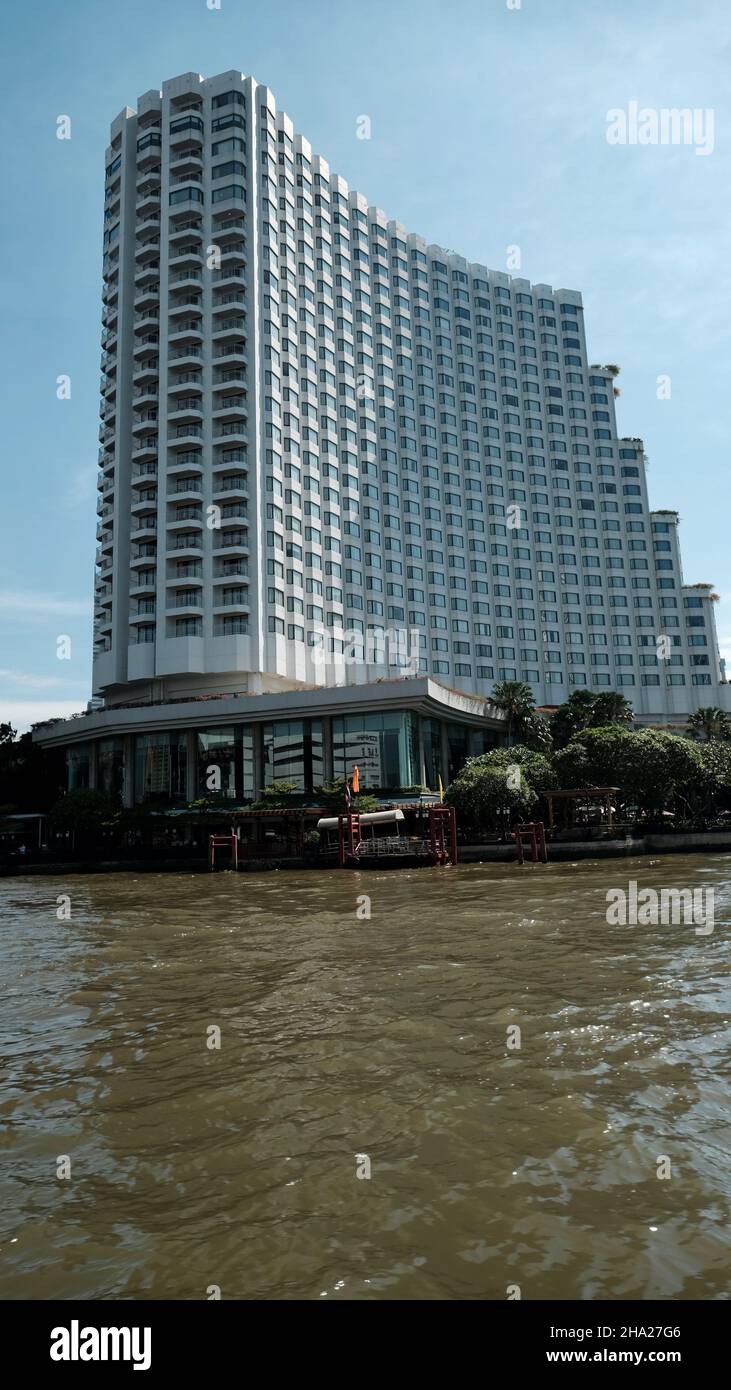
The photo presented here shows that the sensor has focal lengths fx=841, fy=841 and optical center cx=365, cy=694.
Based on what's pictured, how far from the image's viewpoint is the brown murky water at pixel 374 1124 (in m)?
6.21

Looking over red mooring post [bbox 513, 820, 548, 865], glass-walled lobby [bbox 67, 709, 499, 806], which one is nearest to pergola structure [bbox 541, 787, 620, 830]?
red mooring post [bbox 513, 820, 548, 865]

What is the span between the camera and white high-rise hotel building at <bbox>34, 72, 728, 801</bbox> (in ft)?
243

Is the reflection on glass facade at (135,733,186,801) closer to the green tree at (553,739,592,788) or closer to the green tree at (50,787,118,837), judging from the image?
the green tree at (50,787,118,837)

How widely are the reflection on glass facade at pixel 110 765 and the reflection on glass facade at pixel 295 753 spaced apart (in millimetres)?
14709

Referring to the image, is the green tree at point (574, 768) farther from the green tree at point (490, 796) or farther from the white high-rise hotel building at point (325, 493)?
the white high-rise hotel building at point (325, 493)

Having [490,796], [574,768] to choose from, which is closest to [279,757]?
[490,796]

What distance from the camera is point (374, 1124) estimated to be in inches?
351

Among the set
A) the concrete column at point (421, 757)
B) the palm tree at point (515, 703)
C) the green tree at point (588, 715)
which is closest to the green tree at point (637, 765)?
the concrete column at point (421, 757)

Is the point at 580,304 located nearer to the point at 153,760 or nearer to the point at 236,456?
the point at 236,456

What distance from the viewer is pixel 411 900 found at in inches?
1240

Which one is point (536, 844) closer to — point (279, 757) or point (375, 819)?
point (375, 819)

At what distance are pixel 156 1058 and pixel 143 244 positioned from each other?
90452 millimetres

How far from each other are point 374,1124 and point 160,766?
65.4 metres
